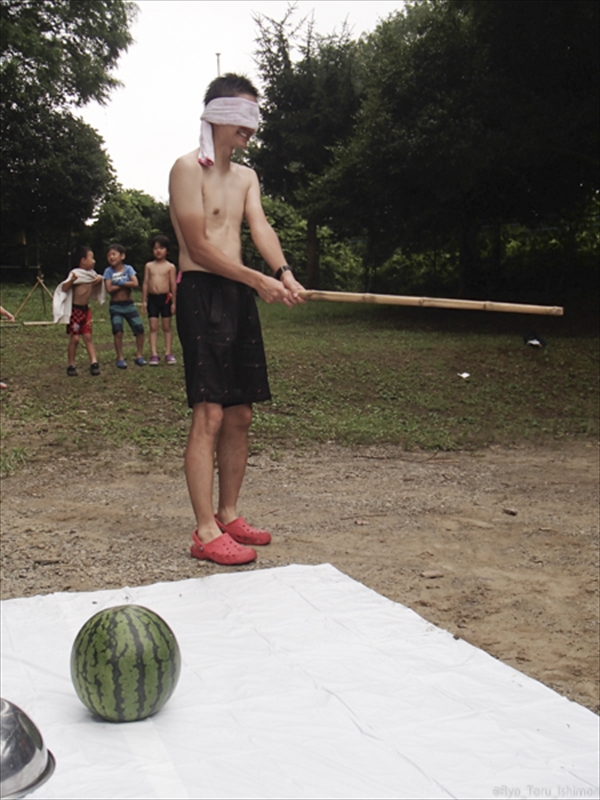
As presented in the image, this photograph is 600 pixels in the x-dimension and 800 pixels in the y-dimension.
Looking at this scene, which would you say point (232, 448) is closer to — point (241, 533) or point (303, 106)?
point (241, 533)

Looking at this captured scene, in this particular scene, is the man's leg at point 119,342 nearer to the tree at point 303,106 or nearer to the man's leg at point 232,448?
the man's leg at point 232,448

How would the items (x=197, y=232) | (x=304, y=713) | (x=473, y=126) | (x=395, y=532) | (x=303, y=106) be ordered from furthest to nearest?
(x=303, y=106) < (x=473, y=126) < (x=395, y=532) < (x=197, y=232) < (x=304, y=713)

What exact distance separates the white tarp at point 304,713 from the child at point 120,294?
6030 mm

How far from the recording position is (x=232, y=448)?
4254 mm

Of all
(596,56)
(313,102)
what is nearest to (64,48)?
(313,102)

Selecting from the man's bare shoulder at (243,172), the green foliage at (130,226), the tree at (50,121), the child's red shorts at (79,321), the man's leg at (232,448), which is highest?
the tree at (50,121)

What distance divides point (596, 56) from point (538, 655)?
12.3 metres

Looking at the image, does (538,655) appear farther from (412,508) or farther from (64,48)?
(64,48)

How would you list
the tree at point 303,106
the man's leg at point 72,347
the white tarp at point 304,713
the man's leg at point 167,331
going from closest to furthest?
1. the white tarp at point 304,713
2. the man's leg at point 72,347
3. the man's leg at point 167,331
4. the tree at point 303,106

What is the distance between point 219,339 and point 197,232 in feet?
1.61

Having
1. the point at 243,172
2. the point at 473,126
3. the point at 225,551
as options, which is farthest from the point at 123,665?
the point at 473,126

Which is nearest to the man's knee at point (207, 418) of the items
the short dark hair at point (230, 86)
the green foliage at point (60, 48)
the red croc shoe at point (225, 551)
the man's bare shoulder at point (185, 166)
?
the red croc shoe at point (225, 551)

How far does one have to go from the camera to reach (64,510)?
17.8 feet

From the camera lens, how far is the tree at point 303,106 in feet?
73.7
